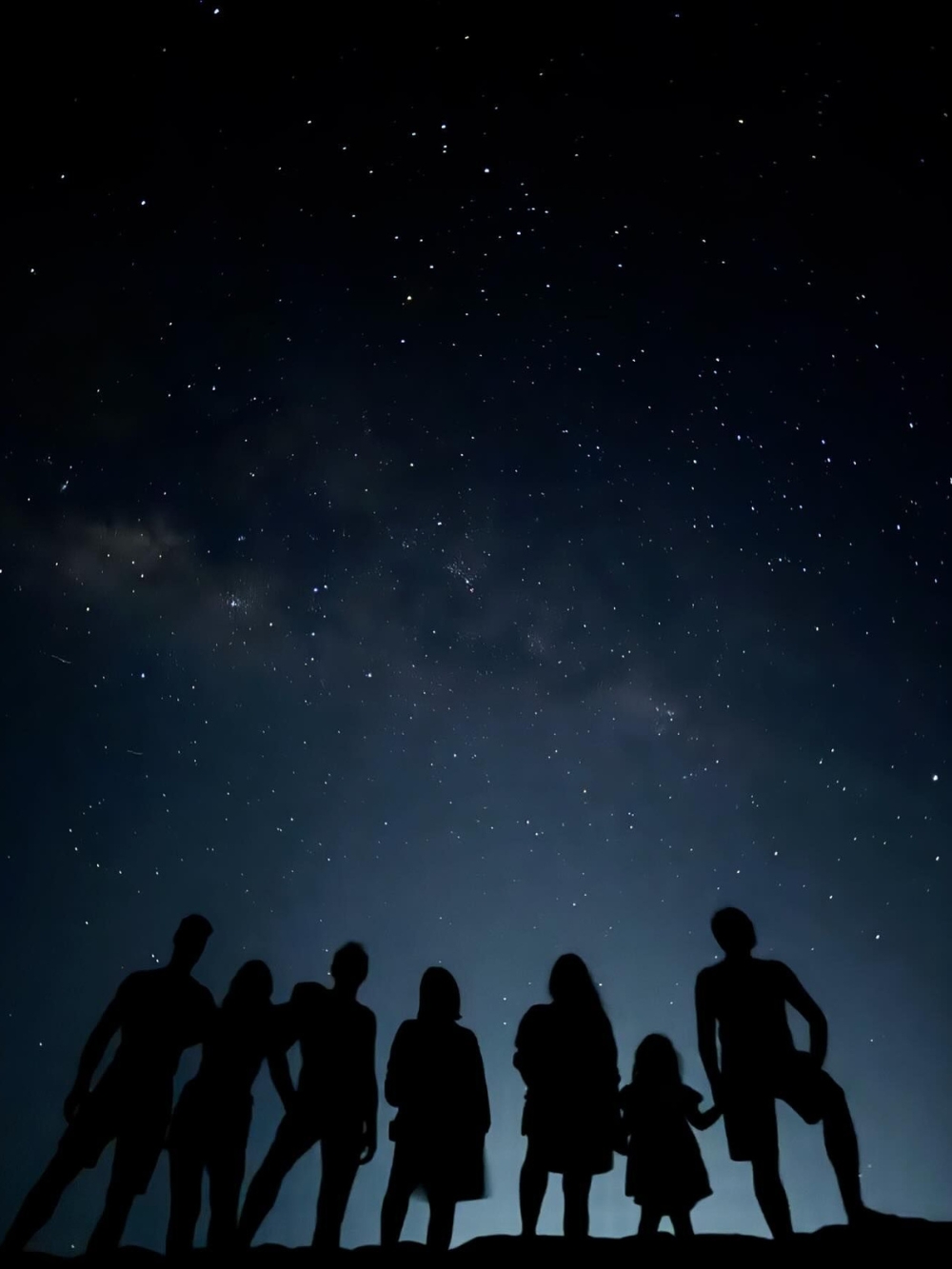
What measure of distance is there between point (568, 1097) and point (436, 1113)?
68cm

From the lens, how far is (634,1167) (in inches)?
169

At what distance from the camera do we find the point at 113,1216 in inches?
148

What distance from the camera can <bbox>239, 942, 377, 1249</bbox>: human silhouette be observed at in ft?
12.7

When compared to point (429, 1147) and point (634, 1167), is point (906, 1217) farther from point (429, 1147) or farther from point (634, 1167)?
point (429, 1147)

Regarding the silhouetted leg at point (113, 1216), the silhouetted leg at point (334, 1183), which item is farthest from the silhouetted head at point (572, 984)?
the silhouetted leg at point (113, 1216)

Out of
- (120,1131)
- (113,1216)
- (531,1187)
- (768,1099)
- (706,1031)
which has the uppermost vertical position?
(706,1031)

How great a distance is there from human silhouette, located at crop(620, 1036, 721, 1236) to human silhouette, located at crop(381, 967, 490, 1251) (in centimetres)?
80

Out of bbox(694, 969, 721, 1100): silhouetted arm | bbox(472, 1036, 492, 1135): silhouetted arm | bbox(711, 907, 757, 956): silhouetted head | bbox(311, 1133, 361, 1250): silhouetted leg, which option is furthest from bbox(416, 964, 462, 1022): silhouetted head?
bbox(711, 907, 757, 956): silhouetted head

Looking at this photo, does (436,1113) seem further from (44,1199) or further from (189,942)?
(44,1199)

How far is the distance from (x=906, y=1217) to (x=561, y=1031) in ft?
5.32

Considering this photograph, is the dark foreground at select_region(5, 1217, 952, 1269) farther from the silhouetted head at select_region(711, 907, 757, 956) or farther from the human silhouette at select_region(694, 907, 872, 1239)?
the silhouetted head at select_region(711, 907, 757, 956)

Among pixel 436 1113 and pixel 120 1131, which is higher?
pixel 436 1113

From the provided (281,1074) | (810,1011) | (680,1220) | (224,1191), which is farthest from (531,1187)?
(810,1011)

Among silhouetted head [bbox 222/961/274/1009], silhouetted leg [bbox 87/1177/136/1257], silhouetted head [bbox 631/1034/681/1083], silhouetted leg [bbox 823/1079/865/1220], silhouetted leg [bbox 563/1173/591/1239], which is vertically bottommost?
silhouetted leg [bbox 87/1177/136/1257]
